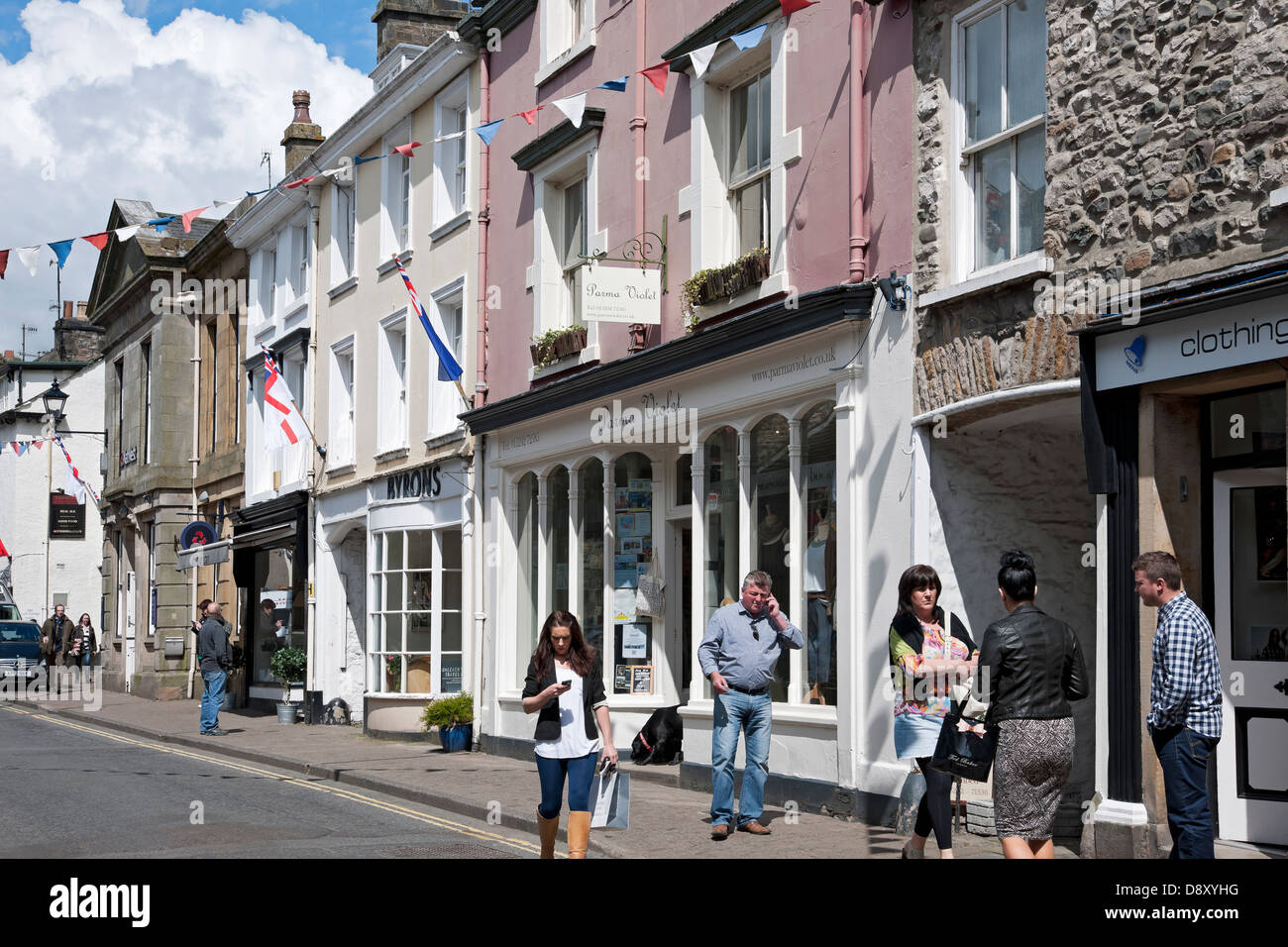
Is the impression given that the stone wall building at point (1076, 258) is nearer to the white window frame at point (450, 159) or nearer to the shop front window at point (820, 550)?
the shop front window at point (820, 550)

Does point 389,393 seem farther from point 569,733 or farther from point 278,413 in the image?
point 569,733

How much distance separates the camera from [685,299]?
50.6 ft

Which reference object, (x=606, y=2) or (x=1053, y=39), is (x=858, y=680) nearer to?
(x=1053, y=39)

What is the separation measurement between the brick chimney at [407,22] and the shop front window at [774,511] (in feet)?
47.8

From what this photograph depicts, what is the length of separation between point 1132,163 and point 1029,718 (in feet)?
13.4

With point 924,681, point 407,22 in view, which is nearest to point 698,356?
point 924,681

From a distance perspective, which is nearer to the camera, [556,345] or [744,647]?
[744,647]

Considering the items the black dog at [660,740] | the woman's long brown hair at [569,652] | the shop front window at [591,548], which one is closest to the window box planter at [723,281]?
the shop front window at [591,548]

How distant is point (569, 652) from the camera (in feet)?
31.1

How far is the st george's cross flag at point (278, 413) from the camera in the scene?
82.2 feet

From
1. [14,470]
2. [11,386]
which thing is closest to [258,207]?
[14,470]

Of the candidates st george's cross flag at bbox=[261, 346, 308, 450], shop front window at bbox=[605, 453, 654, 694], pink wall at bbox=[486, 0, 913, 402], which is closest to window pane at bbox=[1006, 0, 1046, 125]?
pink wall at bbox=[486, 0, 913, 402]

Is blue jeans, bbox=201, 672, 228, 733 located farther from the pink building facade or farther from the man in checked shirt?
the man in checked shirt

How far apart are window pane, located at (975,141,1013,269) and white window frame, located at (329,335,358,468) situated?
14.9 m
